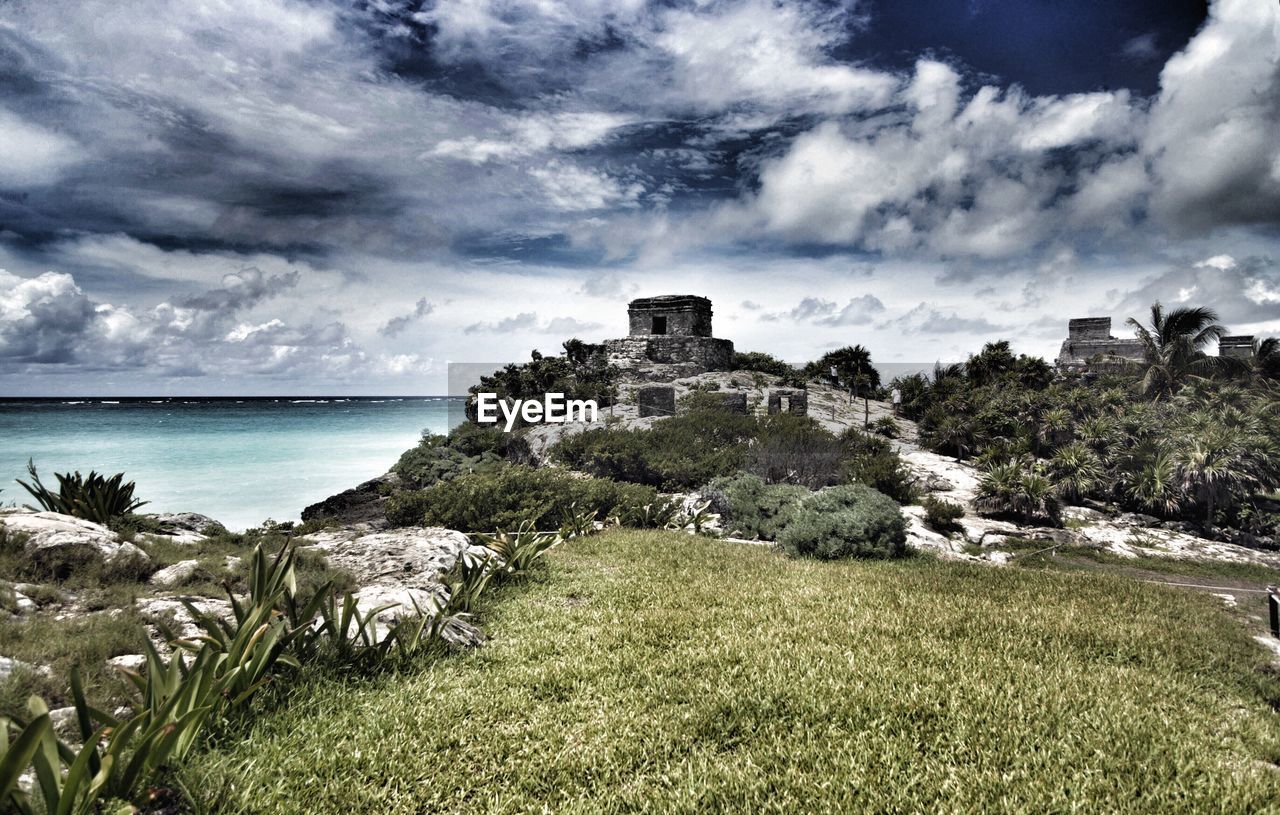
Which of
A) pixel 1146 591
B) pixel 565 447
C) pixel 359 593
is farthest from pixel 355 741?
pixel 565 447

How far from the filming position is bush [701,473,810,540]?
39.2 ft

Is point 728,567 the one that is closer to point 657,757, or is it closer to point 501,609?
point 501,609

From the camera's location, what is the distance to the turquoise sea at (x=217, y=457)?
29922 millimetres

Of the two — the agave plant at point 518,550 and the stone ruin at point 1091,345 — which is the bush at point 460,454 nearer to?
the agave plant at point 518,550

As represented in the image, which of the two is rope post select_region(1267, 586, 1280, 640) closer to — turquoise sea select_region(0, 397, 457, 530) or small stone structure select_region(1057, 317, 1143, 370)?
turquoise sea select_region(0, 397, 457, 530)

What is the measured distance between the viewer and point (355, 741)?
355cm

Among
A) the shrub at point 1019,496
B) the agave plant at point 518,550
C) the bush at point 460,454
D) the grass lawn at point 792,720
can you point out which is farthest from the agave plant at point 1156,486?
the bush at point 460,454

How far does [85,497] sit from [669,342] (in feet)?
112

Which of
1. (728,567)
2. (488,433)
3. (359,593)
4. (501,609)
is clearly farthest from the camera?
(488,433)

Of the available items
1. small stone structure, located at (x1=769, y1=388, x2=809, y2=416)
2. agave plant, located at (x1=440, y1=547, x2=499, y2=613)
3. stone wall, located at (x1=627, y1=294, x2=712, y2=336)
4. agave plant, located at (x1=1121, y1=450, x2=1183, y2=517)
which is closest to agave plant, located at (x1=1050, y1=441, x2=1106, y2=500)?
agave plant, located at (x1=1121, y1=450, x2=1183, y2=517)

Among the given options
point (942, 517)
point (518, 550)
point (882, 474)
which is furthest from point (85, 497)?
point (882, 474)

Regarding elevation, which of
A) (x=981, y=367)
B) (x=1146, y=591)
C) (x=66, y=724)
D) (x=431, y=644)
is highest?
(x=981, y=367)

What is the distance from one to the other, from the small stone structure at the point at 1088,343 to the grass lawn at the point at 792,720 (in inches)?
1529

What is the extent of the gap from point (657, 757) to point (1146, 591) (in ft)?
26.1
